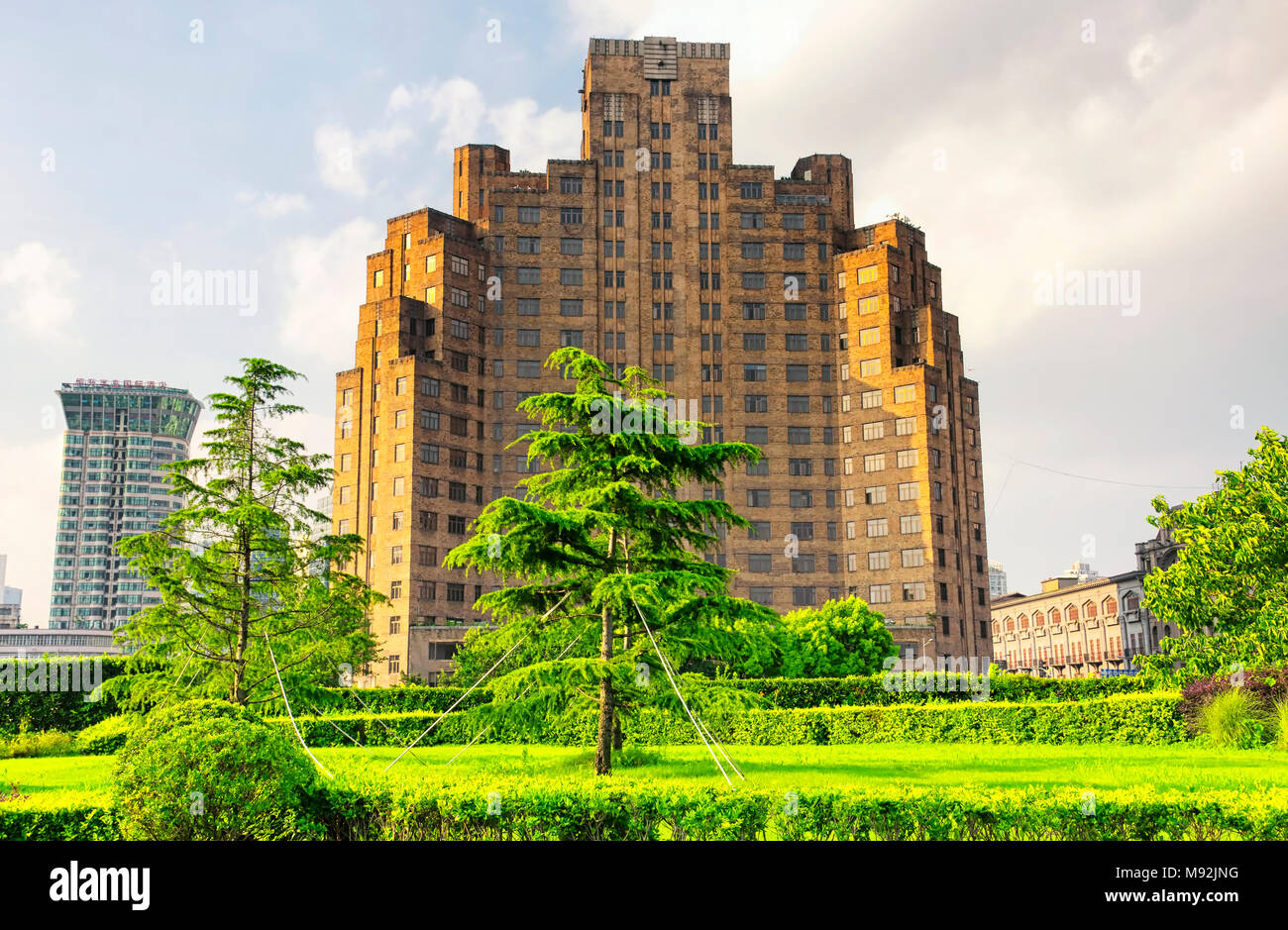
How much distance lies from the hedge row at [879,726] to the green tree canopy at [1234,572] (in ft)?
9.28

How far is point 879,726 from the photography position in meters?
35.2

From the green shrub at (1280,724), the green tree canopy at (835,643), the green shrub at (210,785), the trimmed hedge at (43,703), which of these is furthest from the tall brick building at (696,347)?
the green shrub at (210,785)

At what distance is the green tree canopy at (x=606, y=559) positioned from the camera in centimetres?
2131

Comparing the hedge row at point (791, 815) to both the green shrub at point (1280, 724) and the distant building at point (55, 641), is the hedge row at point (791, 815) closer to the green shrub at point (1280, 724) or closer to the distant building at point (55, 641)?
the green shrub at point (1280, 724)

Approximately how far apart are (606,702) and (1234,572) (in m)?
19.0

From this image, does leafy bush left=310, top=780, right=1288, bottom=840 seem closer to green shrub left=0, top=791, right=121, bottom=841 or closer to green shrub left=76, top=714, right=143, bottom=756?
green shrub left=0, top=791, right=121, bottom=841

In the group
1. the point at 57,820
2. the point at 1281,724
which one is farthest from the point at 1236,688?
the point at 57,820

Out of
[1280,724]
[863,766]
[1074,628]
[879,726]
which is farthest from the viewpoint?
[1074,628]

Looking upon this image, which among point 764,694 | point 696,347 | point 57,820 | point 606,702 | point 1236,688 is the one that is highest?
point 696,347

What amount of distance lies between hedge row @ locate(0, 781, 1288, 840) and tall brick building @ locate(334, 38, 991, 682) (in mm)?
74824

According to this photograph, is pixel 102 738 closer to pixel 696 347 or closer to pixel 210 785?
pixel 210 785

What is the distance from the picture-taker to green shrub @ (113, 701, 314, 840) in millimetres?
13719
